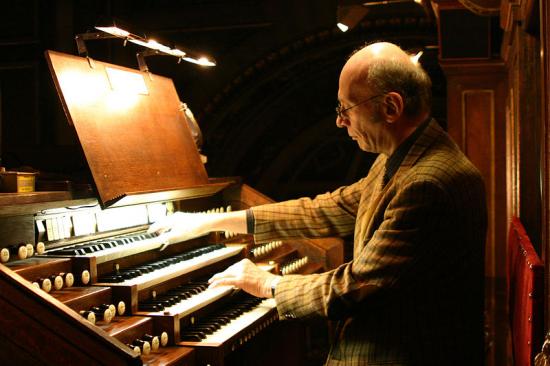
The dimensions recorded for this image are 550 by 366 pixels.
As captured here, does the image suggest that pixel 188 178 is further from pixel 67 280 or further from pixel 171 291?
pixel 67 280

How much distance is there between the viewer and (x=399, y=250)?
2.09 metres

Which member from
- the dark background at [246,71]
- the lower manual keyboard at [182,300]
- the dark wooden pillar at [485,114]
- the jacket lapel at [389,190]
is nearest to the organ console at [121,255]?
the lower manual keyboard at [182,300]

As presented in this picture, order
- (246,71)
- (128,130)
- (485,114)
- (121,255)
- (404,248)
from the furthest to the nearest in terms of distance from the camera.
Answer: (246,71)
(485,114)
(128,130)
(121,255)
(404,248)

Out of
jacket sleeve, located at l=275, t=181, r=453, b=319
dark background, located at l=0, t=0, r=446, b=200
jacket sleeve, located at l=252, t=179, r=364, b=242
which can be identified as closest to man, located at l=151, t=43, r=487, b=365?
jacket sleeve, located at l=275, t=181, r=453, b=319

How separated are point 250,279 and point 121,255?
2.36 feet

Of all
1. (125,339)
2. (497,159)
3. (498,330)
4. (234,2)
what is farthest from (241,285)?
(234,2)

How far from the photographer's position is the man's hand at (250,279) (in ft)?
8.16

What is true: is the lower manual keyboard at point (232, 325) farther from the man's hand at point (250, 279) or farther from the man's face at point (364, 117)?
the man's face at point (364, 117)

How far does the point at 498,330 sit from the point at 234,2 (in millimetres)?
4290

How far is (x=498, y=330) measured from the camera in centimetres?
554

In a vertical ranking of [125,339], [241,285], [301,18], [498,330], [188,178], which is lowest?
[498,330]

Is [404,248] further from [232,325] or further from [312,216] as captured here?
[232,325]

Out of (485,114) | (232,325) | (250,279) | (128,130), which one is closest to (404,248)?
(250,279)

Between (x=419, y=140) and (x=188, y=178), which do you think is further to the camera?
(x=188, y=178)
